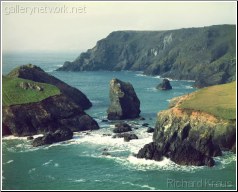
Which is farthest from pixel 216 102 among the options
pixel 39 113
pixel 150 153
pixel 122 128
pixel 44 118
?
pixel 39 113

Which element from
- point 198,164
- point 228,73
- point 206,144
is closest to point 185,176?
point 198,164

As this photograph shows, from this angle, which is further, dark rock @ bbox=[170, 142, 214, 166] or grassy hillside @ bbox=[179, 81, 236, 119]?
grassy hillside @ bbox=[179, 81, 236, 119]

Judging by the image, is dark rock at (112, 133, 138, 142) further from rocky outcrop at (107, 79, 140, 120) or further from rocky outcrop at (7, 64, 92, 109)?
rocky outcrop at (7, 64, 92, 109)

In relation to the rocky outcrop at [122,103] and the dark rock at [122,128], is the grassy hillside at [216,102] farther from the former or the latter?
the rocky outcrop at [122,103]

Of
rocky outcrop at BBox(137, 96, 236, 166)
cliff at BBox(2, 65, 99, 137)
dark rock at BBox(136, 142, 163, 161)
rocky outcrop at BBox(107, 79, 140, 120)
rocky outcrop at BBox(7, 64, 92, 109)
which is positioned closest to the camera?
rocky outcrop at BBox(137, 96, 236, 166)

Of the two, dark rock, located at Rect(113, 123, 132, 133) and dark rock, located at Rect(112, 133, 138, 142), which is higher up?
dark rock, located at Rect(113, 123, 132, 133)

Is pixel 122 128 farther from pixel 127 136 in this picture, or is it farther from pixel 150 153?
pixel 150 153

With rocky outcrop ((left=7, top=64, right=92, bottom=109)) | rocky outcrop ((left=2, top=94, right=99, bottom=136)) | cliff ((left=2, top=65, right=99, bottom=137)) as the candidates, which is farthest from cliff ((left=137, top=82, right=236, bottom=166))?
rocky outcrop ((left=7, top=64, right=92, bottom=109))

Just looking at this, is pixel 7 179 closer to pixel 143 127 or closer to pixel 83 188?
pixel 83 188
